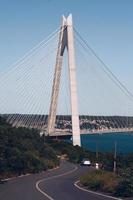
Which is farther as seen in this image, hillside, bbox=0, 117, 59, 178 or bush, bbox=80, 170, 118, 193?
hillside, bbox=0, 117, 59, 178

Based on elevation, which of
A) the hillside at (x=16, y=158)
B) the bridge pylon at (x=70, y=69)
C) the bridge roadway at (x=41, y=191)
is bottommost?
the bridge roadway at (x=41, y=191)

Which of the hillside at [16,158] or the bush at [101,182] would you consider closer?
the bush at [101,182]

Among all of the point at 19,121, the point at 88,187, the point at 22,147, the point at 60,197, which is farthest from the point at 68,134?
the point at 60,197

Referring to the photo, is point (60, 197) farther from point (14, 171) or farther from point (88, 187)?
point (14, 171)

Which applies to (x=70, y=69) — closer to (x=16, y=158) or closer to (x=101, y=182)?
(x=16, y=158)

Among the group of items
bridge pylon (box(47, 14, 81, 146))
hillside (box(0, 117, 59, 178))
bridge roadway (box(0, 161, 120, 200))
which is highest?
bridge pylon (box(47, 14, 81, 146))

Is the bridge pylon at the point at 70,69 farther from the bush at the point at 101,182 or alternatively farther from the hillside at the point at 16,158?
the bush at the point at 101,182

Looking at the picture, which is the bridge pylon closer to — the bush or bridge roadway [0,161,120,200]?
bridge roadway [0,161,120,200]

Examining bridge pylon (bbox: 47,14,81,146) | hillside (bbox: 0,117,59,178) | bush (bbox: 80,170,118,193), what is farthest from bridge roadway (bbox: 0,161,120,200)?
bridge pylon (bbox: 47,14,81,146)

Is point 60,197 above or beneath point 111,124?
beneath

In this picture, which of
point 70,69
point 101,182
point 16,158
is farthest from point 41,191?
point 70,69

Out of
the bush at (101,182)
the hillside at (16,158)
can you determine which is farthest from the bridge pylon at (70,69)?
the bush at (101,182)
